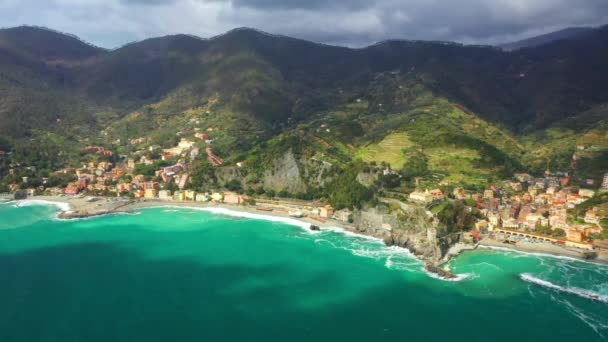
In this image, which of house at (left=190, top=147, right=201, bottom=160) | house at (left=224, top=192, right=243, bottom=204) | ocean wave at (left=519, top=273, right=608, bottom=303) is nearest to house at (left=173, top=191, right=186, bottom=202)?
house at (left=224, top=192, right=243, bottom=204)

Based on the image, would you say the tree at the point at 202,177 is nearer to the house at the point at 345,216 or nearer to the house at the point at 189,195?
the house at the point at 189,195

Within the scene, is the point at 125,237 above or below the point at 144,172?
below

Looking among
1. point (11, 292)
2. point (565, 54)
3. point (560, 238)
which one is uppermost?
point (565, 54)

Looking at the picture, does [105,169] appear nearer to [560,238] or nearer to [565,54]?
[560,238]

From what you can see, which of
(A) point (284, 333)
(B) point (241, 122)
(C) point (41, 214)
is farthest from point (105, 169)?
(A) point (284, 333)

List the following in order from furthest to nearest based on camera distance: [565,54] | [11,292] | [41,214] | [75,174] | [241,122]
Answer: [565,54]
[241,122]
[75,174]
[41,214]
[11,292]

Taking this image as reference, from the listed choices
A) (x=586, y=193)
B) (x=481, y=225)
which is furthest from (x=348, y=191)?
(x=586, y=193)

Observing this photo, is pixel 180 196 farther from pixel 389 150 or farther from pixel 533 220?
pixel 533 220
